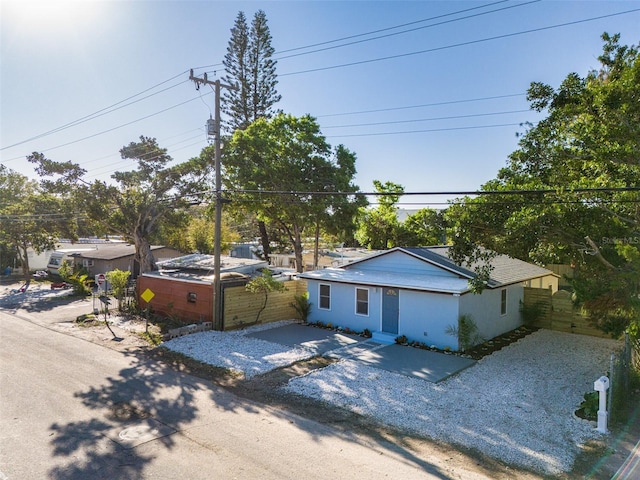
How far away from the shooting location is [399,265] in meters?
17.7

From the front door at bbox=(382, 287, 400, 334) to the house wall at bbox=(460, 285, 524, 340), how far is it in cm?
254

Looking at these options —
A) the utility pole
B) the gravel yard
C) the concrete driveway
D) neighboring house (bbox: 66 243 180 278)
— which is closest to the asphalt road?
the gravel yard

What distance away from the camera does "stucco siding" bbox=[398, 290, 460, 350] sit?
14.2 meters

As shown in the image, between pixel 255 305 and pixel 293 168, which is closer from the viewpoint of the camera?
pixel 255 305

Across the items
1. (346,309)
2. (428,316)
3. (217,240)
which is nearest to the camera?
(428,316)

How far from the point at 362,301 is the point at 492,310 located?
16.9 ft

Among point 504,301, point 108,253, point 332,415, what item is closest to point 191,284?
point 332,415

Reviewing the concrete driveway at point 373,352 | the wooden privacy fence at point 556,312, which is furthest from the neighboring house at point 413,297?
the concrete driveway at point 373,352

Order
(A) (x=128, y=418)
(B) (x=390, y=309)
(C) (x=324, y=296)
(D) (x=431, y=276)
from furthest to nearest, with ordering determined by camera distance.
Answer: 1. (C) (x=324, y=296)
2. (D) (x=431, y=276)
3. (B) (x=390, y=309)
4. (A) (x=128, y=418)

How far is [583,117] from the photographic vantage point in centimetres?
1154

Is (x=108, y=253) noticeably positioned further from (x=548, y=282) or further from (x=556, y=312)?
(x=548, y=282)

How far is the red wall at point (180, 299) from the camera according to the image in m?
17.5

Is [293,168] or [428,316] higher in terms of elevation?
[293,168]

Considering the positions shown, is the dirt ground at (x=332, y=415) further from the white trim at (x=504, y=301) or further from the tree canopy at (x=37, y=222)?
the tree canopy at (x=37, y=222)
